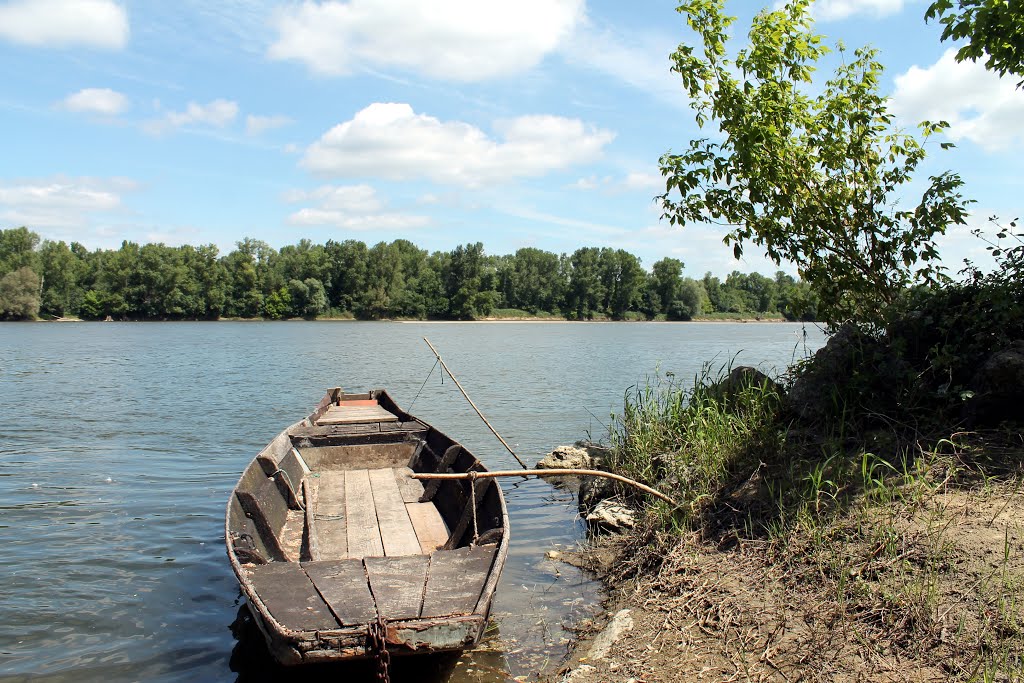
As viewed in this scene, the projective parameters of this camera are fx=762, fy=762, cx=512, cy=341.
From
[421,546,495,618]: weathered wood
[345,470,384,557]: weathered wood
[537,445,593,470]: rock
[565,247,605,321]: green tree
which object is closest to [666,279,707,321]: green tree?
[565,247,605,321]: green tree

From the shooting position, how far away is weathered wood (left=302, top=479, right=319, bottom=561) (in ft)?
21.2

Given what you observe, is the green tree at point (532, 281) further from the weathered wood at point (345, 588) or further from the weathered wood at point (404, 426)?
the weathered wood at point (345, 588)

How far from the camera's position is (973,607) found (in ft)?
15.2

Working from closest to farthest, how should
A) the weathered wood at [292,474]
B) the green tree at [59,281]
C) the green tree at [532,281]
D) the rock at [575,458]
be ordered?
the weathered wood at [292,474] < the rock at [575,458] < the green tree at [59,281] < the green tree at [532,281]

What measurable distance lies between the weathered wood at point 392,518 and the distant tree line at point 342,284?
8138 cm

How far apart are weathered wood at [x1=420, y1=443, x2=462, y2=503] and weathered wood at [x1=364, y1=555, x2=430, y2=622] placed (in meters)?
2.81

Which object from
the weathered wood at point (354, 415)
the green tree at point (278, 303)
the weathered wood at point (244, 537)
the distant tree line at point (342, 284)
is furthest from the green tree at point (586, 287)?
the weathered wood at point (244, 537)

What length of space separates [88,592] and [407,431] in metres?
4.86

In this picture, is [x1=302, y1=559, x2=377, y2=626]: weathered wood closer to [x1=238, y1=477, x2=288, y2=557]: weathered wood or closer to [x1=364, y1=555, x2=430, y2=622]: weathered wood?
[x1=364, y1=555, x2=430, y2=622]: weathered wood

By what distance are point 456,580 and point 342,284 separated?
336ft

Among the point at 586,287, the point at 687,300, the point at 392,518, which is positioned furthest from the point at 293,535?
the point at 687,300

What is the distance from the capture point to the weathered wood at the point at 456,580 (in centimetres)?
499

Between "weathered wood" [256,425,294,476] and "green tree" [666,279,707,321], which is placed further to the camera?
"green tree" [666,279,707,321]

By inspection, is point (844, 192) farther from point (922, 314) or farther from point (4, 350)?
point (4, 350)
